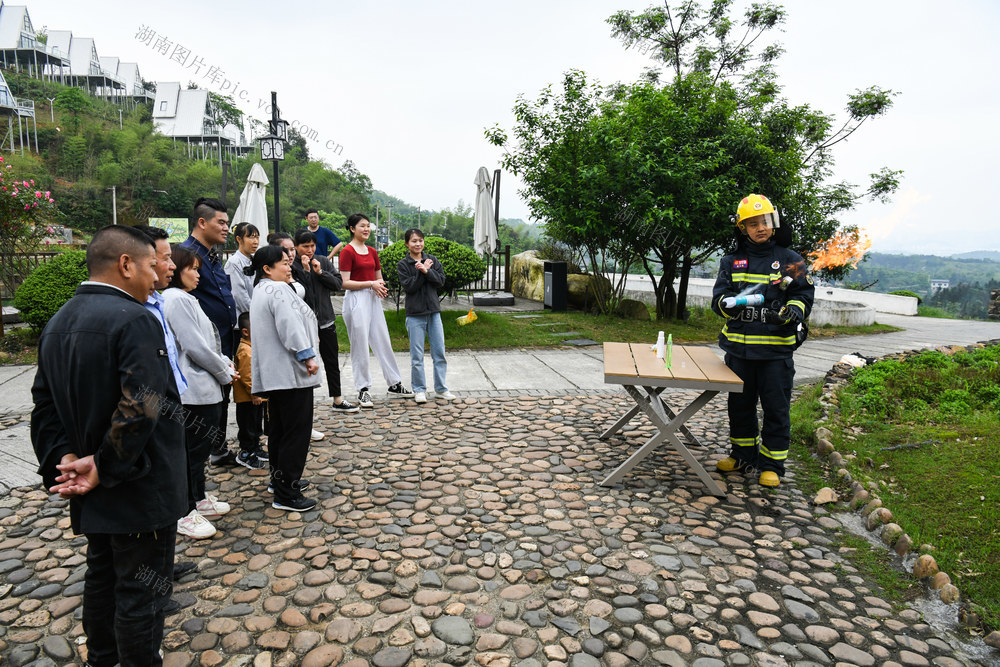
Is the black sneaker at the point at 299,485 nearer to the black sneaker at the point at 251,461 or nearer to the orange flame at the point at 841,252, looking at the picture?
the black sneaker at the point at 251,461

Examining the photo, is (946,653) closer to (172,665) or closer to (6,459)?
(172,665)

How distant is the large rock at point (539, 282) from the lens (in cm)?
1438

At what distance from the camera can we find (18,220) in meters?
9.51

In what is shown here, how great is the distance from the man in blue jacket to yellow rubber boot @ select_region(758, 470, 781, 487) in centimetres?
395

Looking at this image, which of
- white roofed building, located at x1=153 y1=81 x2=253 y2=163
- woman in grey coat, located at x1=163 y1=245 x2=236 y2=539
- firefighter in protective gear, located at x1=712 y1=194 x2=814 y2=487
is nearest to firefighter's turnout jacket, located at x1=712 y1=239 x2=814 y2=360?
firefighter in protective gear, located at x1=712 y1=194 x2=814 y2=487

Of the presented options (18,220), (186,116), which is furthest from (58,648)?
(186,116)

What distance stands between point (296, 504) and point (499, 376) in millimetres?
4276

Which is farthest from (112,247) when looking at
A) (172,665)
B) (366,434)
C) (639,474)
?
(639,474)

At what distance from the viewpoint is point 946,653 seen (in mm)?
2473

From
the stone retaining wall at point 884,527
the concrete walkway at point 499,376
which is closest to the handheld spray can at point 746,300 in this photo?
the stone retaining wall at point 884,527

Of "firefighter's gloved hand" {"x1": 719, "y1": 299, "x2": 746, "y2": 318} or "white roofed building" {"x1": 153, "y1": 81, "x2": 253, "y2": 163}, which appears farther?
"white roofed building" {"x1": 153, "y1": 81, "x2": 253, "y2": 163}

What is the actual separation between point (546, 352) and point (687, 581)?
6.67 meters

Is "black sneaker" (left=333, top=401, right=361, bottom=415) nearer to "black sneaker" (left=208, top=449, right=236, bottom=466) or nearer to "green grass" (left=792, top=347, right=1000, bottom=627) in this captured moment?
"black sneaker" (left=208, top=449, right=236, bottom=466)

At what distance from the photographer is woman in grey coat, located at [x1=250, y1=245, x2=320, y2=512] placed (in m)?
3.65
